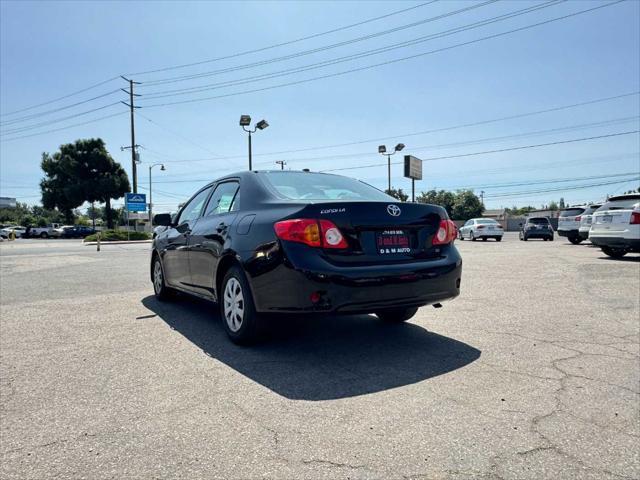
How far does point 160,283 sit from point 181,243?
1.29 meters

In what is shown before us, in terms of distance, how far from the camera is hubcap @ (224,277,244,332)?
3931 millimetres

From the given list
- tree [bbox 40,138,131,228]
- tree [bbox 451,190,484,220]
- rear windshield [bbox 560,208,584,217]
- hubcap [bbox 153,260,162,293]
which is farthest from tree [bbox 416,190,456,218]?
hubcap [bbox 153,260,162,293]

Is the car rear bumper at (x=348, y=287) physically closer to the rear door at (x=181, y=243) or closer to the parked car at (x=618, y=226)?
the rear door at (x=181, y=243)

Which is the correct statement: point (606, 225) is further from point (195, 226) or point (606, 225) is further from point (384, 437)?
point (384, 437)

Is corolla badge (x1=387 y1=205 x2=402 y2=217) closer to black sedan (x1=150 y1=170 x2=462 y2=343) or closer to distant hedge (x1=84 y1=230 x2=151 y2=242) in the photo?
black sedan (x1=150 y1=170 x2=462 y2=343)

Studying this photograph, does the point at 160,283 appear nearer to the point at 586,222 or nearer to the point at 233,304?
the point at 233,304

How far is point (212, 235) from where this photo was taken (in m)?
4.50

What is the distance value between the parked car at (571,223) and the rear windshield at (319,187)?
1759 cm

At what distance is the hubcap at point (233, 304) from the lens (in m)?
3.93

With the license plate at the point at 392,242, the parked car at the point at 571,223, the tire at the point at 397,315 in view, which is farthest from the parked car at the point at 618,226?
the license plate at the point at 392,242

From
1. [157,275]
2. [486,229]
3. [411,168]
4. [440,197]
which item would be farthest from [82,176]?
[440,197]

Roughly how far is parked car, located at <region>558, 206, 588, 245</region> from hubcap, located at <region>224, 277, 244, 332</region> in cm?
1895

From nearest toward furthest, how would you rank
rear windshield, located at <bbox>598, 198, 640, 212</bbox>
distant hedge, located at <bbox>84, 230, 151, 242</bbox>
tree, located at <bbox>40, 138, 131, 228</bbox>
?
1. rear windshield, located at <bbox>598, 198, 640, 212</bbox>
2. distant hedge, located at <bbox>84, 230, 151, 242</bbox>
3. tree, located at <bbox>40, 138, 131, 228</bbox>

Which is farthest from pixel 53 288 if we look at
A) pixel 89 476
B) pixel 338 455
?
pixel 338 455
